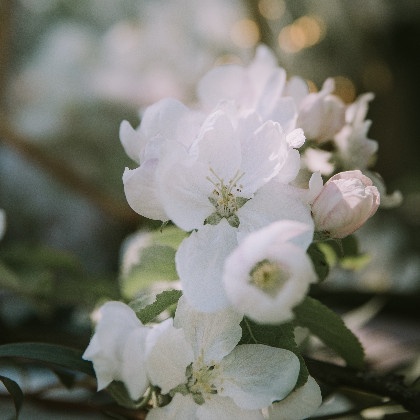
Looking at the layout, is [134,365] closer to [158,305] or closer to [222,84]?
[158,305]

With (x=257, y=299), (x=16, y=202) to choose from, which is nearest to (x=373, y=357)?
(x=257, y=299)

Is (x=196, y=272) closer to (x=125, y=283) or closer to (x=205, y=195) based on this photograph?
(x=205, y=195)

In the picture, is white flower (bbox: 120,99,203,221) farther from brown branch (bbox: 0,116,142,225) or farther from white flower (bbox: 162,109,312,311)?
brown branch (bbox: 0,116,142,225)

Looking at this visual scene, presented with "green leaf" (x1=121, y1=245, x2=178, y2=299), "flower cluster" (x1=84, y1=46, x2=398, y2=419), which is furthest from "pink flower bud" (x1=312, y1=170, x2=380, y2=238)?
"green leaf" (x1=121, y1=245, x2=178, y2=299)

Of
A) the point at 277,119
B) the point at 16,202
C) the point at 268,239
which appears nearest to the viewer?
the point at 268,239

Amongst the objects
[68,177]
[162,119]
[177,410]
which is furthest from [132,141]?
[68,177]

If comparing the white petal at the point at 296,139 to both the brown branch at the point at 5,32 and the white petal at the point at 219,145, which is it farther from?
the brown branch at the point at 5,32
